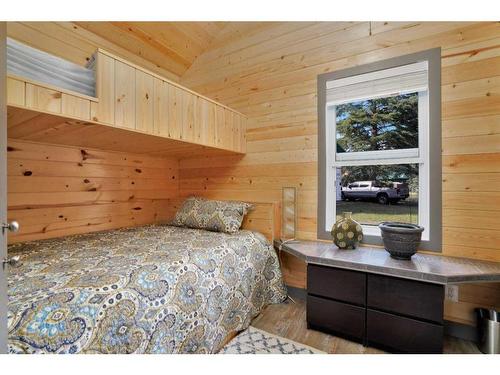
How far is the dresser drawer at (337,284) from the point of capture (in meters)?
1.65

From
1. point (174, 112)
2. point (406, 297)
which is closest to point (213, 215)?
point (174, 112)

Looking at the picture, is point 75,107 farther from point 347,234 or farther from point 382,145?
point 382,145

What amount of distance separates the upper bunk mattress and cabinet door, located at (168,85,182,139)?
1.69 feet

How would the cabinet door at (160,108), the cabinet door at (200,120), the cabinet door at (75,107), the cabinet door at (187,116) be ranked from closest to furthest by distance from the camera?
the cabinet door at (75,107) → the cabinet door at (160,108) → the cabinet door at (187,116) → the cabinet door at (200,120)

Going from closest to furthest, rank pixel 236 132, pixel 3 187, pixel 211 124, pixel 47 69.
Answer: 1. pixel 3 187
2. pixel 47 69
3. pixel 211 124
4. pixel 236 132

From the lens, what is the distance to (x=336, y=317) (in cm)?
173

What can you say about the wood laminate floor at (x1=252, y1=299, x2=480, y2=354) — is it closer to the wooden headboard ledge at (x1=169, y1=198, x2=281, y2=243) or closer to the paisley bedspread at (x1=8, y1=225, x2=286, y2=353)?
the paisley bedspread at (x1=8, y1=225, x2=286, y2=353)

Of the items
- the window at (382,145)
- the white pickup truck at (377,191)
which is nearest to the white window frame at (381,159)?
the window at (382,145)

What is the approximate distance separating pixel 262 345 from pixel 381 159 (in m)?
1.71

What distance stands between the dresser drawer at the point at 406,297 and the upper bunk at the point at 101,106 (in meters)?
1.69

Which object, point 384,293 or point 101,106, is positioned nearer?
point 101,106

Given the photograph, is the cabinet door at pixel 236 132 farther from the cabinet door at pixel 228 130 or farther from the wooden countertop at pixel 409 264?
the wooden countertop at pixel 409 264

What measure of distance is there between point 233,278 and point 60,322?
1044mm

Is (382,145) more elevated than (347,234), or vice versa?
(382,145)
